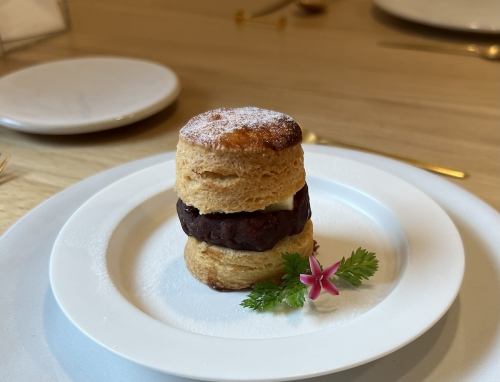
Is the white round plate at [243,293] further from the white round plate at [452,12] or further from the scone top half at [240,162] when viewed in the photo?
the white round plate at [452,12]

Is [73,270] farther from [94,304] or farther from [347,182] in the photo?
[347,182]

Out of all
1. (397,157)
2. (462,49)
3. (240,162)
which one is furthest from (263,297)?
(462,49)

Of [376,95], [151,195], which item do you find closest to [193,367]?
[151,195]

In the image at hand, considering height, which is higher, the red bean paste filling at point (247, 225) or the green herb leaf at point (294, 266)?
the red bean paste filling at point (247, 225)

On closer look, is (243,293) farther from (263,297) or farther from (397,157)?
(397,157)

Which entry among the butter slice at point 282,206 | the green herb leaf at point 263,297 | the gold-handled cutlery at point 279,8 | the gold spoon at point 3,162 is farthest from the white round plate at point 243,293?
the gold-handled cutlery at point 279,8

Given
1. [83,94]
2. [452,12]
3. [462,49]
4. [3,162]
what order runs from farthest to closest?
[452,12], [462,49], [83,94], [3,162]

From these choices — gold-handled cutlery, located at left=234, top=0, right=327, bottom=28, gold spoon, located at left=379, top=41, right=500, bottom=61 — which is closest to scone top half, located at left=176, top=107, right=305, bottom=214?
gold spoon, located at left=379, top=41, right=500, bottom=61
